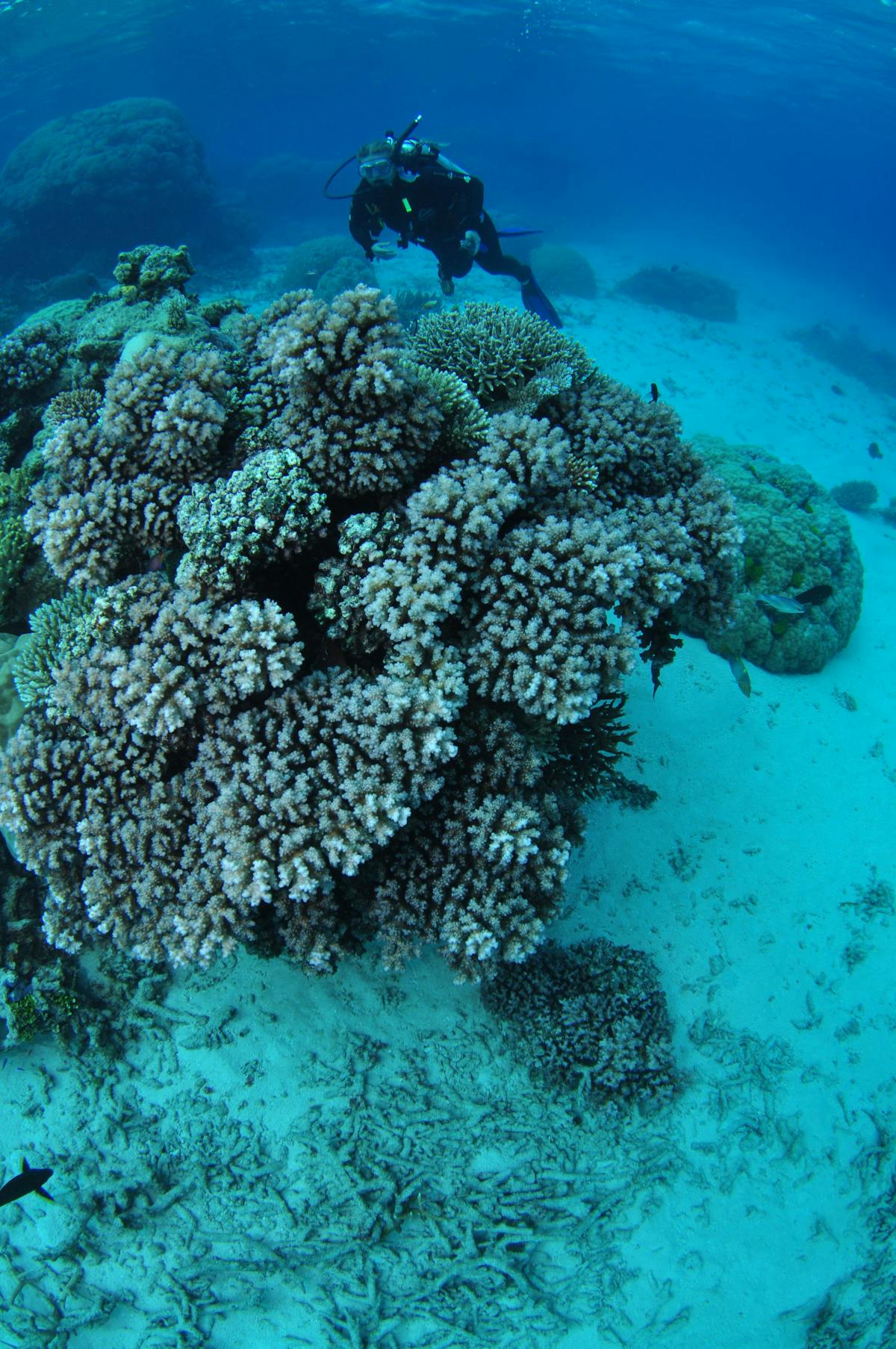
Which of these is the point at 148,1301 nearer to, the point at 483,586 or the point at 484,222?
the point at 483,586

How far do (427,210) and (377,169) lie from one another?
4.00ft

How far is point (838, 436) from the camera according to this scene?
66.3 ft

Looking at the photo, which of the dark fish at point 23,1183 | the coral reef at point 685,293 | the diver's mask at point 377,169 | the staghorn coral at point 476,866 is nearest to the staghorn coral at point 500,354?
the staghorn coral at point 476,866

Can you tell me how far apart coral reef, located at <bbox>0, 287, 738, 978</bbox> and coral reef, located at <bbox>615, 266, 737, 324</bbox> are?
28.8m

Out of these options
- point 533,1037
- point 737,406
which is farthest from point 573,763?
point 737,406

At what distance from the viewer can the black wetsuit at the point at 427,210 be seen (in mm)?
10562

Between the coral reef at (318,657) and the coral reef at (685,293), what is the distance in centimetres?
2879

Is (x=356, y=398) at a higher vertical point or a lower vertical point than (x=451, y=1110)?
higher

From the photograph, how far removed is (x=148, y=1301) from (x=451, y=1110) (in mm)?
2164

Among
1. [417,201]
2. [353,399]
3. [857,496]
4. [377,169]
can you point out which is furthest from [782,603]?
[857,496]

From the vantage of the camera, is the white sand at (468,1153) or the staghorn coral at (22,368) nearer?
the white sand at (468,1153)

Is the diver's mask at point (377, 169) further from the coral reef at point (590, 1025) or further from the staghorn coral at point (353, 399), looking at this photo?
the coral reef at point (590, 1025)

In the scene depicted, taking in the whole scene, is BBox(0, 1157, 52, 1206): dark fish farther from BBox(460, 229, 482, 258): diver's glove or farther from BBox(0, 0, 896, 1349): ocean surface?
BBox(460, 229, 482, 258): diver's glove

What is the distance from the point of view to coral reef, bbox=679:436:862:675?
27.0ft
